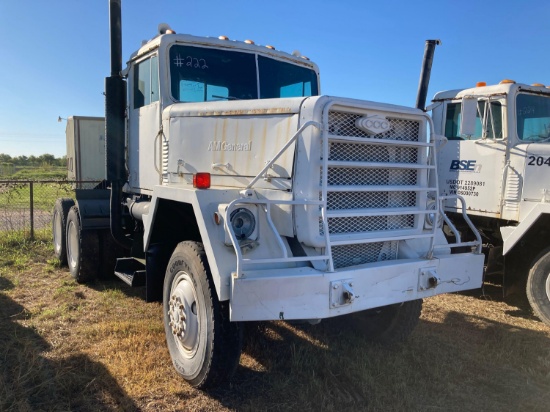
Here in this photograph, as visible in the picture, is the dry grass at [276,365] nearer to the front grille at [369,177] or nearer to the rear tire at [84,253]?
the rear tire at [84,253]

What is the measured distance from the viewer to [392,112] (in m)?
3.46

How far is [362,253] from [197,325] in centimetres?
140

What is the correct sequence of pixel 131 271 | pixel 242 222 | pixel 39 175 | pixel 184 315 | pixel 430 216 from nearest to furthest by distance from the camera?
1. pixel 242 222
2. pixel 184 315
3. pixel 430 216
4. pixel 131 271
5. pixel 39 175

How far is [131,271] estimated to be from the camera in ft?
15.7

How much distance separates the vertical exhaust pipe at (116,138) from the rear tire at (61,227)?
1.96 m

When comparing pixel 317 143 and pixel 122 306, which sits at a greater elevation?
pixel 317 143

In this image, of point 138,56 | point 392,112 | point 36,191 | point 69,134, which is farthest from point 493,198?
point 36,191

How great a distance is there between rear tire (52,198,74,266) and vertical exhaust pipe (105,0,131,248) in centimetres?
196

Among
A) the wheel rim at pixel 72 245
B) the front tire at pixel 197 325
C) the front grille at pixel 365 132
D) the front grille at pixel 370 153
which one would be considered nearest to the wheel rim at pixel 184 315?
the front tire at pixel 197 325

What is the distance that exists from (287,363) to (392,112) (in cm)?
227

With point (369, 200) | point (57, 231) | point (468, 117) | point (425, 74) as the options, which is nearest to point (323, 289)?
point (369, 200)

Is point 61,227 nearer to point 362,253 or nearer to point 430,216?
point 362,253

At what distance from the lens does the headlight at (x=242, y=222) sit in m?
3.12

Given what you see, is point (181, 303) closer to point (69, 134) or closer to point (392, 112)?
point (392, 112)
